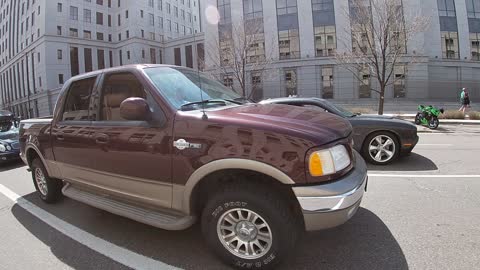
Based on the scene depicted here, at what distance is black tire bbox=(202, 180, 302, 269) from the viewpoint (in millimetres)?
2688

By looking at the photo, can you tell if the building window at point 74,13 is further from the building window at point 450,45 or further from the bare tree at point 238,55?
the building window at point 450,45

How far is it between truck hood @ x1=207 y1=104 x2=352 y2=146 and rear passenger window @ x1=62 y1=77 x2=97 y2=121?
1.87 metres

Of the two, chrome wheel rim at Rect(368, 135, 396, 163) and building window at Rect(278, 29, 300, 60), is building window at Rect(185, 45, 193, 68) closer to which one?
building window at Rect(278, 29, 300, 60)

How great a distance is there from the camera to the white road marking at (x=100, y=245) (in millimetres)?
3119

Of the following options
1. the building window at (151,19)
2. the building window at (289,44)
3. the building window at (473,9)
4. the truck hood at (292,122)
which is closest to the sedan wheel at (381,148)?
the truck hood at (292,122)

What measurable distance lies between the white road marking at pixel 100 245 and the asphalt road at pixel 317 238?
10 millimetres

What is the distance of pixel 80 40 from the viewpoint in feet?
204

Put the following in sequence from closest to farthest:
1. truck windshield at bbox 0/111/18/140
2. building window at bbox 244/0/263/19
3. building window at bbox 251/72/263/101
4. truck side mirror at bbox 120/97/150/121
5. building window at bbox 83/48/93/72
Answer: truck side mirror at bbox 120/97/150/121, truck windshield at bbox 0/111/18/140, building window at bbox 251/72/263/101, building window at bbox 244/0/263/19, building window at bbox 83/48/93/72

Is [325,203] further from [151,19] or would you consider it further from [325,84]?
[151,19]

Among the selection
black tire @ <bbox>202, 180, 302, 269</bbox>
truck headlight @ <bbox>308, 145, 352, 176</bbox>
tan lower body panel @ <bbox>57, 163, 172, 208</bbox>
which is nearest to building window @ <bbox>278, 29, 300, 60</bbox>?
tan lower body panel @ <bbox>57, 163, 172, 208</bbox>

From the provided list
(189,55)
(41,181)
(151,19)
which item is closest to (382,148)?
(41,181)

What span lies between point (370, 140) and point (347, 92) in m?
32.6

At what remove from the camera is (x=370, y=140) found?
22.3ft

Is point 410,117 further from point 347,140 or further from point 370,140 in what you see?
point 347,140
